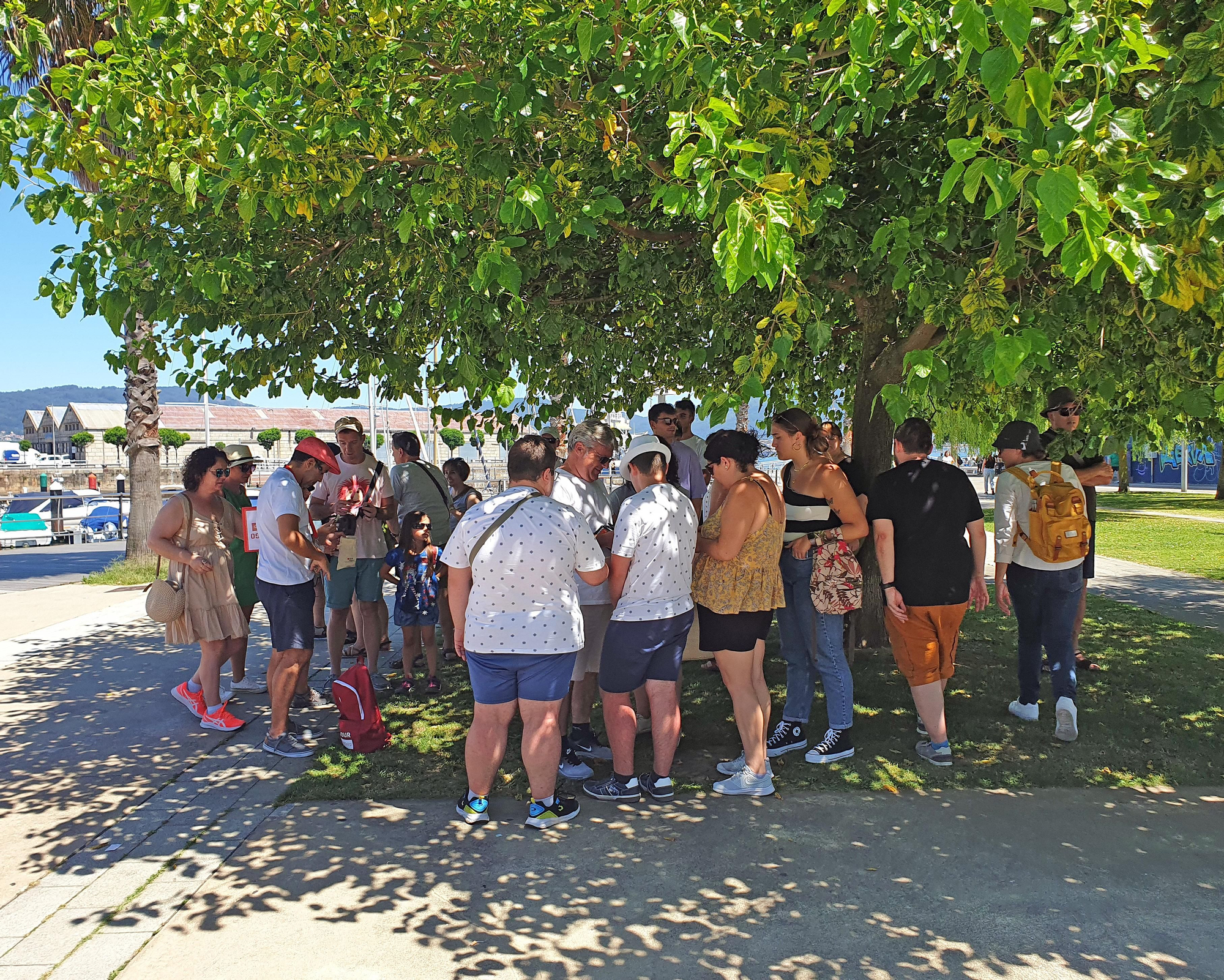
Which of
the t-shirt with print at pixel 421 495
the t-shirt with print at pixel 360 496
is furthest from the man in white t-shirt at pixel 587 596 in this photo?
the t-shirt with print at pixel 360 496

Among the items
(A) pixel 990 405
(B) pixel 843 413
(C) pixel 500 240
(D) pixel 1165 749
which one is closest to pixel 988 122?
(C) pixel 500 240

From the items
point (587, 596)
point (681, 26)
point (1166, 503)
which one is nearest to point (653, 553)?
point (587, 596)

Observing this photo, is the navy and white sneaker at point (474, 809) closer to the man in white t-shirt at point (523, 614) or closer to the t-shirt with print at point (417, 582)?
the man in white t-shirt at point (523, 614)

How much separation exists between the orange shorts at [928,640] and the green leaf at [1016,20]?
3236 mm

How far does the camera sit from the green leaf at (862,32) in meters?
2.93

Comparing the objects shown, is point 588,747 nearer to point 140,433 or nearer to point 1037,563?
point 1037,563

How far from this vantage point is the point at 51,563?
57.7 feet

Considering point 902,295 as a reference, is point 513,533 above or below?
below

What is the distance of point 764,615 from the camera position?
15.4 feet

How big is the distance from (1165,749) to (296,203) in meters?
5.67

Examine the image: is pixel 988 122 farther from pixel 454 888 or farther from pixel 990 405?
pixel 990 405

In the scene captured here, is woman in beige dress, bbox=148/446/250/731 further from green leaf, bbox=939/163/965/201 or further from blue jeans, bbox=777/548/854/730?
green leaf, bbox=939/163/965/201

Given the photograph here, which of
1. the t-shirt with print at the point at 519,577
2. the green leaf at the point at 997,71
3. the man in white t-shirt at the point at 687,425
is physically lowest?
Result: the t-shirt with print at the point at 519,577

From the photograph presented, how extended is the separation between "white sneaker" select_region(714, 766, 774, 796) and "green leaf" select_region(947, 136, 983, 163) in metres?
3.15
